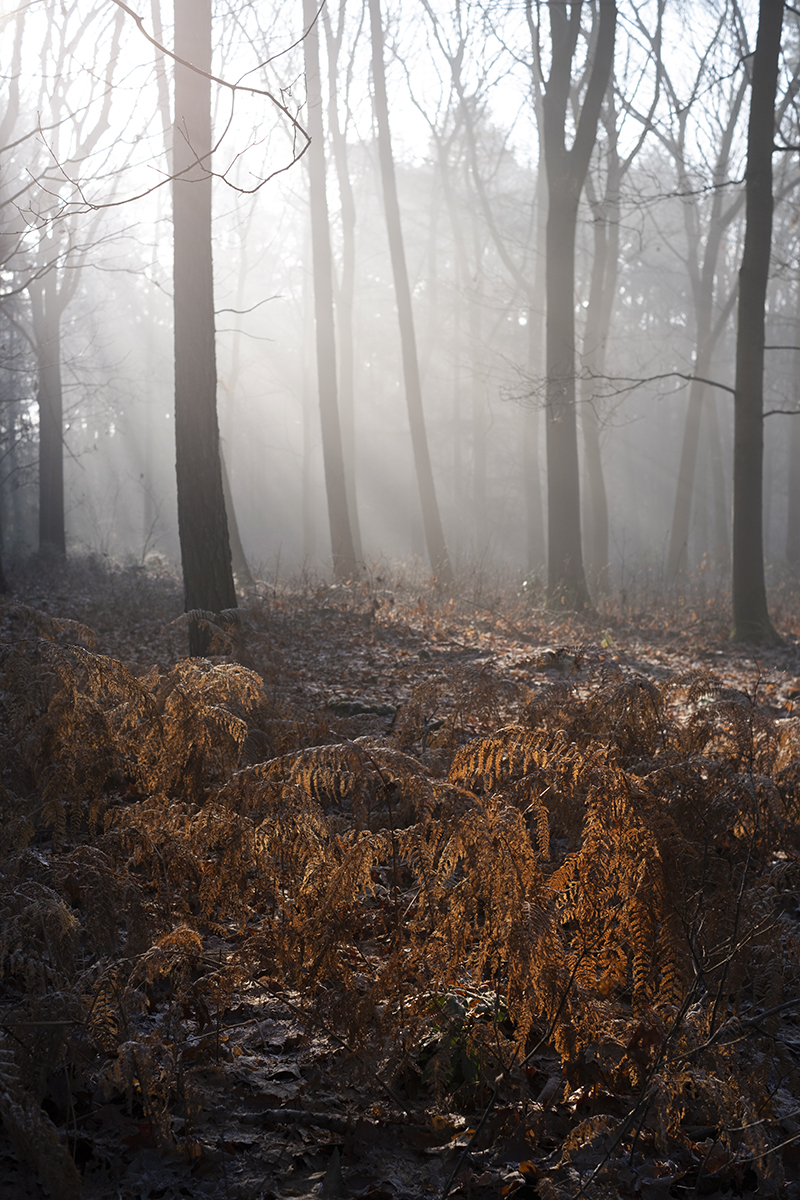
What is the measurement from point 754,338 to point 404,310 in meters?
7.00

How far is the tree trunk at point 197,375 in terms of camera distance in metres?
7.38

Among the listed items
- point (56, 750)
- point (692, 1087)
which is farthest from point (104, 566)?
point (692, 1087)

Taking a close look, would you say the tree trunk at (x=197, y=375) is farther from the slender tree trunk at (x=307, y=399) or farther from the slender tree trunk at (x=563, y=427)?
the slender tree trunk at (x=307, y=399)

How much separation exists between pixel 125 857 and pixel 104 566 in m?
14.0

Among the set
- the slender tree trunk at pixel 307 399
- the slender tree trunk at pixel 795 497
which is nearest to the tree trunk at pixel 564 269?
the slender tree trunk at pixel 795 497

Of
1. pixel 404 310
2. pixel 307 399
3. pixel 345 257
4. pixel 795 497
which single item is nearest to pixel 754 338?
pixel 404 310

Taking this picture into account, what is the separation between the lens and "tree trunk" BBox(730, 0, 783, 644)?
1015cm

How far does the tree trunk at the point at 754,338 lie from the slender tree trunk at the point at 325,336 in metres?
6.60

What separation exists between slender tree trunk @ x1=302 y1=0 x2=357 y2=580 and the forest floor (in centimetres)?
1103

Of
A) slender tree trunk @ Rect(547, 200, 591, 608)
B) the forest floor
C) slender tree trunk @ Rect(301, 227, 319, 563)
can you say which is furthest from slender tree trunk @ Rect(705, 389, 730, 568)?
the forest floor

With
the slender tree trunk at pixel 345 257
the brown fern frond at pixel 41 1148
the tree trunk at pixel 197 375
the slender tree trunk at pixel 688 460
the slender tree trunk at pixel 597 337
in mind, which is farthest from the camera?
the slender tree trunk at pixel 688 460

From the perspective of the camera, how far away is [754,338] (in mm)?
10383

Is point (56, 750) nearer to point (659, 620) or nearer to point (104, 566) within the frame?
point (659, 620)

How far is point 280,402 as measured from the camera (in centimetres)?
4544
